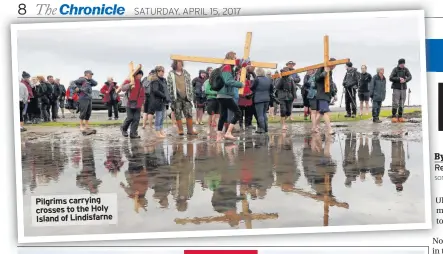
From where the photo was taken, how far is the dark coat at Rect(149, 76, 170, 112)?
38.6 ft

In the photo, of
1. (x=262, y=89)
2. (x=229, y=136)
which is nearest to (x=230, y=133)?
(x=229, y=136)

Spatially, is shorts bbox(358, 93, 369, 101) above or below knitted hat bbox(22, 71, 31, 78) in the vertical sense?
below

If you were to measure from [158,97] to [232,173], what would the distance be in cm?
186

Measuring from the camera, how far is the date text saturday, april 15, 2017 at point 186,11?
34.8 feet

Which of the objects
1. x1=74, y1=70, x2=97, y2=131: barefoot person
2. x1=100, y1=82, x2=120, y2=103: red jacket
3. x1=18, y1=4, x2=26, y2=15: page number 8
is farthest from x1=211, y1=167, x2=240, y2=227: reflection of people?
x1=18, y1=4, x2=26, y2=15: page number 8

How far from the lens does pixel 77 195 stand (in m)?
10.7

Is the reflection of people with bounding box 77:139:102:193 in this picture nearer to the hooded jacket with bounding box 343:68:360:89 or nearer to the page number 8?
the page number 8

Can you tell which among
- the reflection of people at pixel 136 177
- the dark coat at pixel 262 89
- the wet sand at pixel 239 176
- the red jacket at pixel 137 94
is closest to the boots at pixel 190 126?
the wet sand at pixel 239 176

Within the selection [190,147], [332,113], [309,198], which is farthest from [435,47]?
[190,147]

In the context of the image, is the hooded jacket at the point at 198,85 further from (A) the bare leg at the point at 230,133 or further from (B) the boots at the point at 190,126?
(A) the bare leg at the point at 230,133

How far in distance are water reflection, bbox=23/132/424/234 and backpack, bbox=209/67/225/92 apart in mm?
893

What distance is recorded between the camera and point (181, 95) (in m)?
12.1

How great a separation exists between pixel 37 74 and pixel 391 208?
533 centimetres
